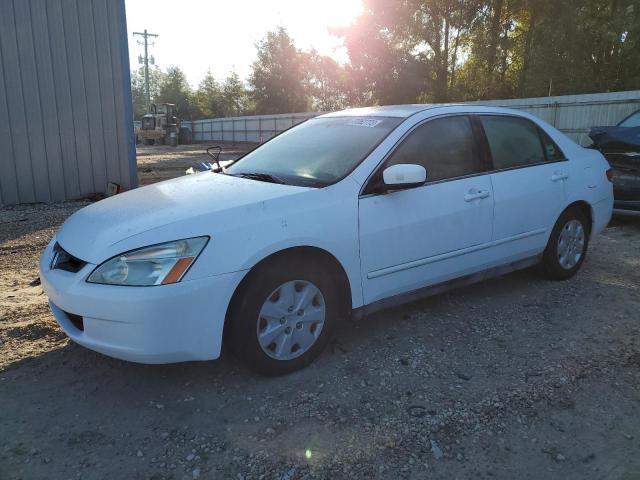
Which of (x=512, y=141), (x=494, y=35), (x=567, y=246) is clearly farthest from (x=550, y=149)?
(x=494, y=35)

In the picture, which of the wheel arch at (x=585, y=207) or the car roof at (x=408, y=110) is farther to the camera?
the wheel arch at (x=585, y=207)

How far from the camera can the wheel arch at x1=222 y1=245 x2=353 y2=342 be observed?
2.88m

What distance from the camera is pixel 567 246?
4.80 m

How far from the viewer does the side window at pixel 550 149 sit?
4633 millimetres

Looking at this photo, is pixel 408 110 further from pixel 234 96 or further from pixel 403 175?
pixel 234 96

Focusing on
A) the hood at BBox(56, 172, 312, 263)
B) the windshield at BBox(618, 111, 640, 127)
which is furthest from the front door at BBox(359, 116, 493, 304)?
the windshield at BBox(618, 111, 640, 127)

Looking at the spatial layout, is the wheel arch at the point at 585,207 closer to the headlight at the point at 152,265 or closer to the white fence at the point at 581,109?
the headlight at the point at 152,265

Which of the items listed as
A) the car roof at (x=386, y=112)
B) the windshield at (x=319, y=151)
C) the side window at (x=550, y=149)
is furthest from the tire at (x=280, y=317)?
the side window at (x=550, y=149)

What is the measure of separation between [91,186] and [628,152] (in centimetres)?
854

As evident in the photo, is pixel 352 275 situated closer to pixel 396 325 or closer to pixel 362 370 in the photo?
pixel 362 370

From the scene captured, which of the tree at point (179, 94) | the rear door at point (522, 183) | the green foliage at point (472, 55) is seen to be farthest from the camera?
the tree at point (179, 94)

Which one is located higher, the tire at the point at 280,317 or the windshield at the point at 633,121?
the windshield at the point at 633,121

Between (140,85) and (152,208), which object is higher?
(140,85)

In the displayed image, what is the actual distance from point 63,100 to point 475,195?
7792 millimetres
